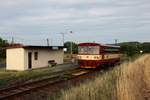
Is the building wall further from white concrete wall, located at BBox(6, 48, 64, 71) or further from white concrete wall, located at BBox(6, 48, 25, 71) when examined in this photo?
white concrete wall, located at BBox(6, 48, 25, 71)

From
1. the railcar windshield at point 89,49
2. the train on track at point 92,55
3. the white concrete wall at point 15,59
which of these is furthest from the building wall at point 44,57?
the railcar windshield at point 89,49

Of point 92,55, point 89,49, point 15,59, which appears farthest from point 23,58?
point 92,55

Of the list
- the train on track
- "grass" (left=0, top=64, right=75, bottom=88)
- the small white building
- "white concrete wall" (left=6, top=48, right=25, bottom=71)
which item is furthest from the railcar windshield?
"white concrete wall" (left=6, top=48, right=25, bottom=71)

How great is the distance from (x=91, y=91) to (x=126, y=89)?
1.81 meters

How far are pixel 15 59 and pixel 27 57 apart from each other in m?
1.60

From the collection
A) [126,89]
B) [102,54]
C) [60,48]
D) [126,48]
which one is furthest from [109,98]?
[126,48]

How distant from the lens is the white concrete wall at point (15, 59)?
3812 cm

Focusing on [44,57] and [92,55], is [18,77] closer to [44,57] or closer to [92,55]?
[92,55]

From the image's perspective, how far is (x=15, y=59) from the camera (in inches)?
1543

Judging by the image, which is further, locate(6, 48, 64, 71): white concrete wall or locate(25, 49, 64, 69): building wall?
locate(25, 49, 64, 69): building wall

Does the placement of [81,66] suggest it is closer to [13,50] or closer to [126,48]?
[13,50]

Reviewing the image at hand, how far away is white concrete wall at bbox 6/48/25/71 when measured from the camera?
38125mm

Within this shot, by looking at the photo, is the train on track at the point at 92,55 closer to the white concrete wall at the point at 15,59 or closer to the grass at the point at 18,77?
the grass at the point at 18,77

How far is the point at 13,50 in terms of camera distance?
39.8m
